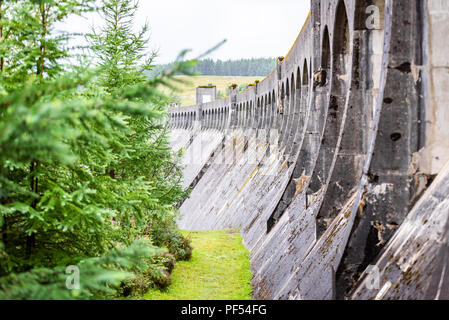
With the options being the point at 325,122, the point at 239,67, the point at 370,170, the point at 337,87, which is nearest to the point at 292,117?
the point at 337,87

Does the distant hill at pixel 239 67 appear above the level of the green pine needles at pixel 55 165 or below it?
above

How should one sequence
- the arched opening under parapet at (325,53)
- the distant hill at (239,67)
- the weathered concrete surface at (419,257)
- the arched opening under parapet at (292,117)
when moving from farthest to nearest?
the distant hill at (239,67) → the arched opening under parapet at (292,117) → the arched opening under parapet at (325,53) → the weathered concrete surface at (419,257)

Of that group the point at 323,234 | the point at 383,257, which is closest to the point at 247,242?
the point at 323,234

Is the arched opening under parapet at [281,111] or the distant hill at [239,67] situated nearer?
the arched opening under parapet at [281,111]

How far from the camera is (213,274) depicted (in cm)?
1323

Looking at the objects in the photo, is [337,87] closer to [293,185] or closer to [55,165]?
[293,185]

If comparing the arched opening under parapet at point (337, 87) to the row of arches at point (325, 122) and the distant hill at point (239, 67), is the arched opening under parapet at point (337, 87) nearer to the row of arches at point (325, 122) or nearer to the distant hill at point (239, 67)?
the row of arches at point (325, 122)

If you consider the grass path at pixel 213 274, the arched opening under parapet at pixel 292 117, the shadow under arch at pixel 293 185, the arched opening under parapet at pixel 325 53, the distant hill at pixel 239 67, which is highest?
the distant hill at pixel 239 67

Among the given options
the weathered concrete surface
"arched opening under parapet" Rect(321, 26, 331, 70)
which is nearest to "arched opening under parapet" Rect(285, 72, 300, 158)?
"arched opening under parapet" Rect(321, 26, 331, 70)

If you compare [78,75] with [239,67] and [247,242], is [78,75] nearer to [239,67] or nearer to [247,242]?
[247,242]

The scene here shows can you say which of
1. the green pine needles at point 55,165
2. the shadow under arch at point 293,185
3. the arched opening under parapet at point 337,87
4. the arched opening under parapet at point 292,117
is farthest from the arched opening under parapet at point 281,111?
the green pine needles at point 55,165

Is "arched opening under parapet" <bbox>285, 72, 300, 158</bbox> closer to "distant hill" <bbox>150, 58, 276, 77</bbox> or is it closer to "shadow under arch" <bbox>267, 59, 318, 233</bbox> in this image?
"shadow under arch" <bbox>267, 59, 318, 233</bbox>

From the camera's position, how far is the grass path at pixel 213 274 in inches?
422
